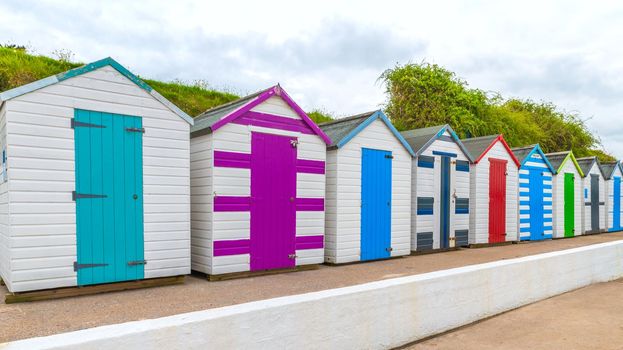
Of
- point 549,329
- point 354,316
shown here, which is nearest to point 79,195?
point 354,316

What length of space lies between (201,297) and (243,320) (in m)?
2.58

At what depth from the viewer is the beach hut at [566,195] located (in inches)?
557

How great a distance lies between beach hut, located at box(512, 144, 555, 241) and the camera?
12.9m

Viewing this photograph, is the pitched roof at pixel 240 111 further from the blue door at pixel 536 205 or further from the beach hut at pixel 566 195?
the beach hut at pixel 566 195

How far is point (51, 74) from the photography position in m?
12.6

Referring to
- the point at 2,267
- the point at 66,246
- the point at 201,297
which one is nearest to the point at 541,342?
the point at 201,297

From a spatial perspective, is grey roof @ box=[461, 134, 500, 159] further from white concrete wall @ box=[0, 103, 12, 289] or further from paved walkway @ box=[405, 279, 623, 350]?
white concrete wall @ box=[0, 103, 12, 289]

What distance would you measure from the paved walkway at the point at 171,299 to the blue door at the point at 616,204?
39.9 ft

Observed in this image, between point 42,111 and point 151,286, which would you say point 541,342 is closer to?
point 151,286

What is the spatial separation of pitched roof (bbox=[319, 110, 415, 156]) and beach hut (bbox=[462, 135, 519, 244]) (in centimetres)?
283

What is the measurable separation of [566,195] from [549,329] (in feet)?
35.9

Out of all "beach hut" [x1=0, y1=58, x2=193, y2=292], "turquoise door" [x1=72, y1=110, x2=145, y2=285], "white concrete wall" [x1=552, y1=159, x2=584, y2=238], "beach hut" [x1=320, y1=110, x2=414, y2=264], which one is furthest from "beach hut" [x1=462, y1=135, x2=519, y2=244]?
"turquoise door" [x1=72, y1=110, x2=145, y2=285]

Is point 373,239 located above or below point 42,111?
below

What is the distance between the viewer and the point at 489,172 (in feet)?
38.5
